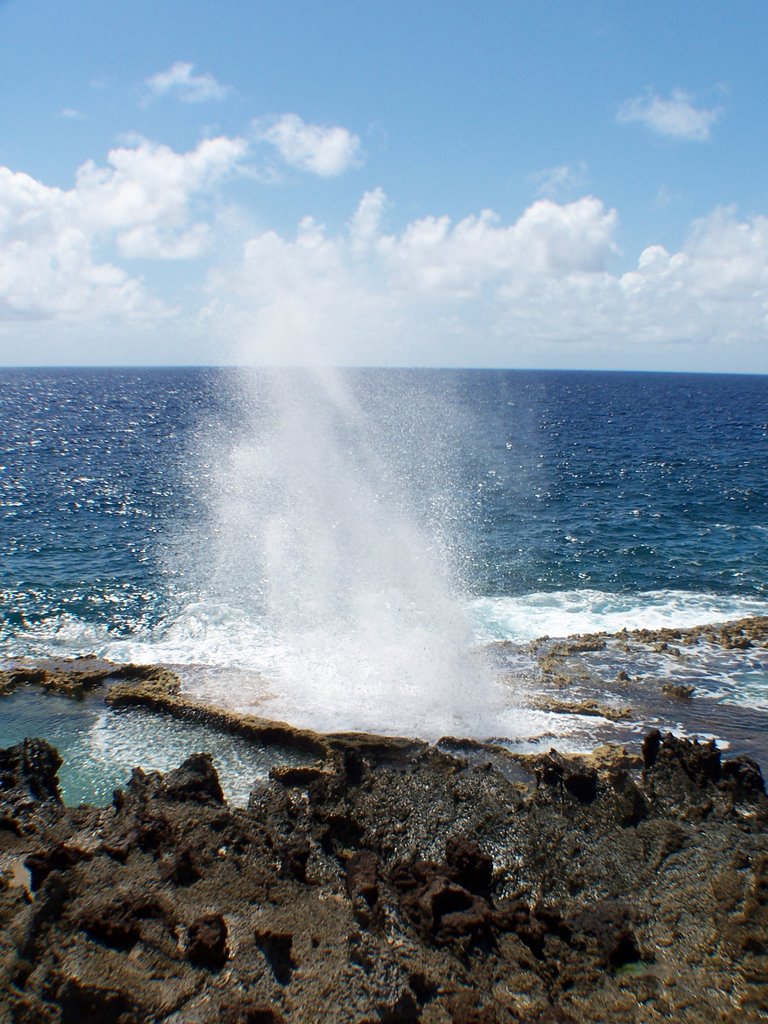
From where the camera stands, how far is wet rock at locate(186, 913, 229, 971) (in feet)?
37.3

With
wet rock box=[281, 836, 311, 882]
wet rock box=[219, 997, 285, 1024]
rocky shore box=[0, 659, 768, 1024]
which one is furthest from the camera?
wet rock box=[281, 836, 311, 882]

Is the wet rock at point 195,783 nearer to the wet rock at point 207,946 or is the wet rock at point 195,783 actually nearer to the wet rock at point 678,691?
the wet rock at point 207,946

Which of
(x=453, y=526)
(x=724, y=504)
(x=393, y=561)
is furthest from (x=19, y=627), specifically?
(x=724, y=504)

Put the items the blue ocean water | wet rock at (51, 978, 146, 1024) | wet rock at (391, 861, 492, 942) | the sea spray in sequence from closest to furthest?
wet rock at (51, 978, 146, 1024) → wet rock at (391, 861, 492, 942) → the sea spray → the blue ocean water

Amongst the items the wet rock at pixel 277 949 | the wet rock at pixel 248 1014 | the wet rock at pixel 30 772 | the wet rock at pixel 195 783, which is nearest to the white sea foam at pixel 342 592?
the wet rock at pixel 195 783

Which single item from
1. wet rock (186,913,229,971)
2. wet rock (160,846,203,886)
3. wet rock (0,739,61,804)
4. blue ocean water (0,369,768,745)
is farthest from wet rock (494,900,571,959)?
blue ocean water (0,369,768,745)

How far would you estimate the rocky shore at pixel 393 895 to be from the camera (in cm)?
1105

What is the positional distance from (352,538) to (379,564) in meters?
5.08

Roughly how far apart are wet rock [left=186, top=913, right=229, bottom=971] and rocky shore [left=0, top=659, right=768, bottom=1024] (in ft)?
0.11

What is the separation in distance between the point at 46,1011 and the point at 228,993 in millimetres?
2914

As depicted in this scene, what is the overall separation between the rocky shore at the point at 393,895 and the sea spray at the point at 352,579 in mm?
5647

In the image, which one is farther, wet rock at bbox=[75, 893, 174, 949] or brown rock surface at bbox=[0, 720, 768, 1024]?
wet rock at bbox=[75, 893, 174, 949]

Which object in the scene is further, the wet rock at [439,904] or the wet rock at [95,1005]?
the wet rock at [439,904]

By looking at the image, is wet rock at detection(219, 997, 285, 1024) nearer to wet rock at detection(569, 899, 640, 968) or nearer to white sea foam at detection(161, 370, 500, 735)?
wet rock at detection(569, 899, 640, 968)
